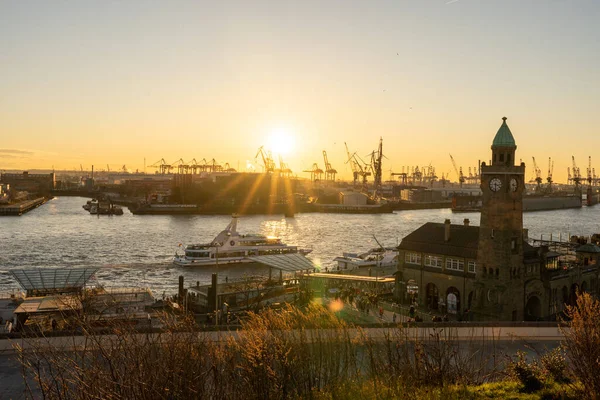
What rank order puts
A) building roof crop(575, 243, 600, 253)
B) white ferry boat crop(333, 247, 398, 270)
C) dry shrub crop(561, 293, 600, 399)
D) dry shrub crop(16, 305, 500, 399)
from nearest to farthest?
dry shrub crop(16, 305, 500, 399) < dry shrub crop(561, 293, 600, 399) < building roof crop(575, 243, 600, 253) < white ferry boat crop(333, 247, 398, 270)

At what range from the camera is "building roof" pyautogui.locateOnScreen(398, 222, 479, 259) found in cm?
1828

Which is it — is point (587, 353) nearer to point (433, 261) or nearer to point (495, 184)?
point (495, 184)

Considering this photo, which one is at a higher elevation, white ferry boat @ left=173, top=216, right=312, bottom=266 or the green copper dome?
the green copper dome

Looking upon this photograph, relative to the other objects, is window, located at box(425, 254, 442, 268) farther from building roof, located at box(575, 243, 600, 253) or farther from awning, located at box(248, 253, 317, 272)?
building roof, located at box(575, 243, 600, 253)

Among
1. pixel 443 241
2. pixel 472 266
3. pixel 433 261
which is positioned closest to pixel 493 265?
pixel 472 266

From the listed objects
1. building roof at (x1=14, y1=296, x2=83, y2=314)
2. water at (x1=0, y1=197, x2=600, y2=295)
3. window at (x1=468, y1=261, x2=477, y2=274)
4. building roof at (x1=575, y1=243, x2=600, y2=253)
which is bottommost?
water at (x1=0, y1=197, x2=600, y2=295)

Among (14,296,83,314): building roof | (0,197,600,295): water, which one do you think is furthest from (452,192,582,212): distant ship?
(14,296,83,314): building roof

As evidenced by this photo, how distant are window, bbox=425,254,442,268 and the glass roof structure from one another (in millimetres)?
10868

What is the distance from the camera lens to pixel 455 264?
60.5ft

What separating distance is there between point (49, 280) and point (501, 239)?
1406cm

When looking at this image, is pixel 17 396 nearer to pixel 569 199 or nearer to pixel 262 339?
pixel 262 339

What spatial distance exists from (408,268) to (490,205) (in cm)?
337

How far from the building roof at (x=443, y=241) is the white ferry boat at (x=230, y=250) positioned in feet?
51.8

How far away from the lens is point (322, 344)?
24.9 feet
